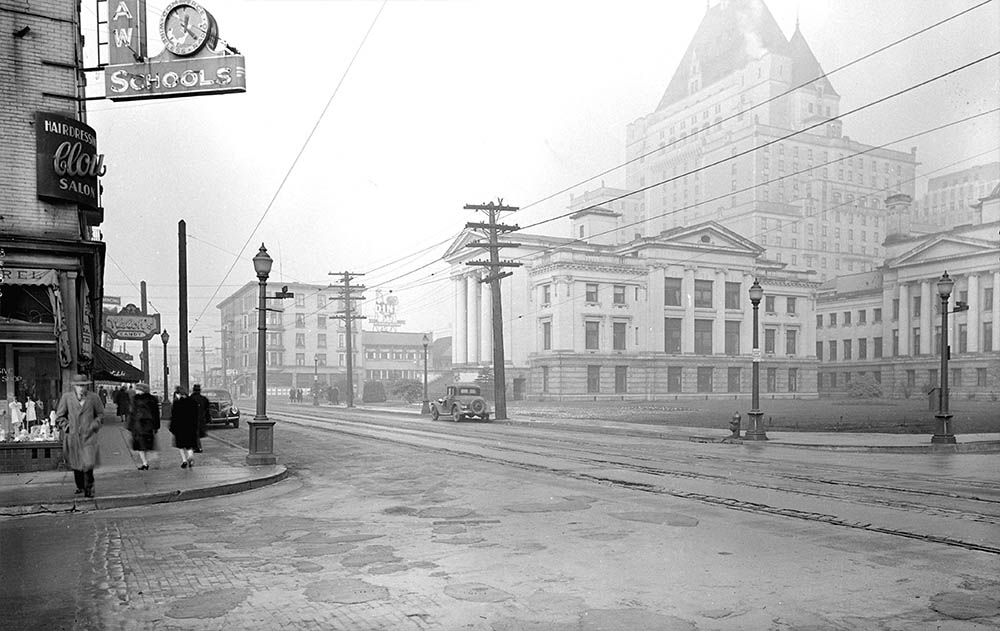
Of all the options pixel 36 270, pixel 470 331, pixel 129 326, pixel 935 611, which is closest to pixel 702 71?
pixel 470 331

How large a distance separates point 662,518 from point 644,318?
6649 cm

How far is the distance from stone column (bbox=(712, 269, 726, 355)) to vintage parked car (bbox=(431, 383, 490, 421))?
144ft

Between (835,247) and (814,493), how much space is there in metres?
112

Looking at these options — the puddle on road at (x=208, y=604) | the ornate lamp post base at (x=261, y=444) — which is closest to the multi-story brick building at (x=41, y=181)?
the ornate lamp post base at (x=261, y=444)

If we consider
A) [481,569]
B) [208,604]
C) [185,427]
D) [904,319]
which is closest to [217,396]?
[185,427]

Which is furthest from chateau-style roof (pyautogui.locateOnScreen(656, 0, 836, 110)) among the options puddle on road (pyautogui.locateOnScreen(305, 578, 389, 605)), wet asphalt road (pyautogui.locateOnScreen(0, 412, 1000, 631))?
puddle on road (pyautogui.locateOnScreen(305, 578, 389, 605))

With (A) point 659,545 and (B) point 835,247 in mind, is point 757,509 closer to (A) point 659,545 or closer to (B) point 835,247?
(A) point 659,545

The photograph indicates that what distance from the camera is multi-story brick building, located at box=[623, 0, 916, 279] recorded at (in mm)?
103062

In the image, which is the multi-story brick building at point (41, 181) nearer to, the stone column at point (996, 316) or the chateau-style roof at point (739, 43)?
the stone column at point (996, 316)

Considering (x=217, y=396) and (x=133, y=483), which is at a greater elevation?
(x=133, y=483)

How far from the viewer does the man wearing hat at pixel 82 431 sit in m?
12.3

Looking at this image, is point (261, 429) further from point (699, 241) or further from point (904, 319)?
point (904, 319)

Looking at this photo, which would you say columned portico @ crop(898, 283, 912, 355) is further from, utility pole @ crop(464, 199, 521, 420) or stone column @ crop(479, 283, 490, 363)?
utility pole @ crop(464, 199, 521, 420)

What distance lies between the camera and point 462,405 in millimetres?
40812
